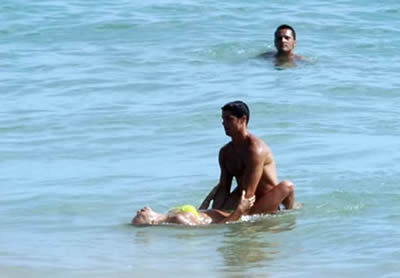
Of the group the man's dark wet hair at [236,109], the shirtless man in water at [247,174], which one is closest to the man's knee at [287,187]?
the shirtless man in water at [247,174]

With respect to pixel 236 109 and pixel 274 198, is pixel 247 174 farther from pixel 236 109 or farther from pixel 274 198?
pixel 236 109

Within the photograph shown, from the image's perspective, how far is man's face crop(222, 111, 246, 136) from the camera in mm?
8492

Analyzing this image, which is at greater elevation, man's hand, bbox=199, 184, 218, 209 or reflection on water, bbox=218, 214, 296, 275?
man's hand, bbox=199, 184, 218, 209

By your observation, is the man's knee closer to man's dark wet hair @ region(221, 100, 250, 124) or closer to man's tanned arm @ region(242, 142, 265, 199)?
man's tanned arm @ region(242, 142, 265, 199)

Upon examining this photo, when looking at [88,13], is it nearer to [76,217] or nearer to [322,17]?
[322,17]

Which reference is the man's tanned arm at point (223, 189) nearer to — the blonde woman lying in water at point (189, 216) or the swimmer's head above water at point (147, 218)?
the blonde woman lying in water at point (189, 216)

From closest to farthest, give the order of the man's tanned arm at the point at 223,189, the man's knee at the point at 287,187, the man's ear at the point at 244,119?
the man's ear at the point at 244,119 < the man's knee at the point at 287,187 < the man's tanned arm at the point at 223,189

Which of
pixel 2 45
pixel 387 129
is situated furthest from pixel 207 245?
pixel 2 45

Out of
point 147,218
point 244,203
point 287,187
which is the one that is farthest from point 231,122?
point 147,218

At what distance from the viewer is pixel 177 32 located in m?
18.9

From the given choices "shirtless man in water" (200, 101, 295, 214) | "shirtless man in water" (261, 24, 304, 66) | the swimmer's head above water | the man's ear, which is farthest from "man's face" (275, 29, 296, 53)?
the swimmer's head above water

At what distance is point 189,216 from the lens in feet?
27.7

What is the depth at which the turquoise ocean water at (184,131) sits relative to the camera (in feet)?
25.0

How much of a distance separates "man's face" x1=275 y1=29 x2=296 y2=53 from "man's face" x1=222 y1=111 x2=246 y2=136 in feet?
24.7
